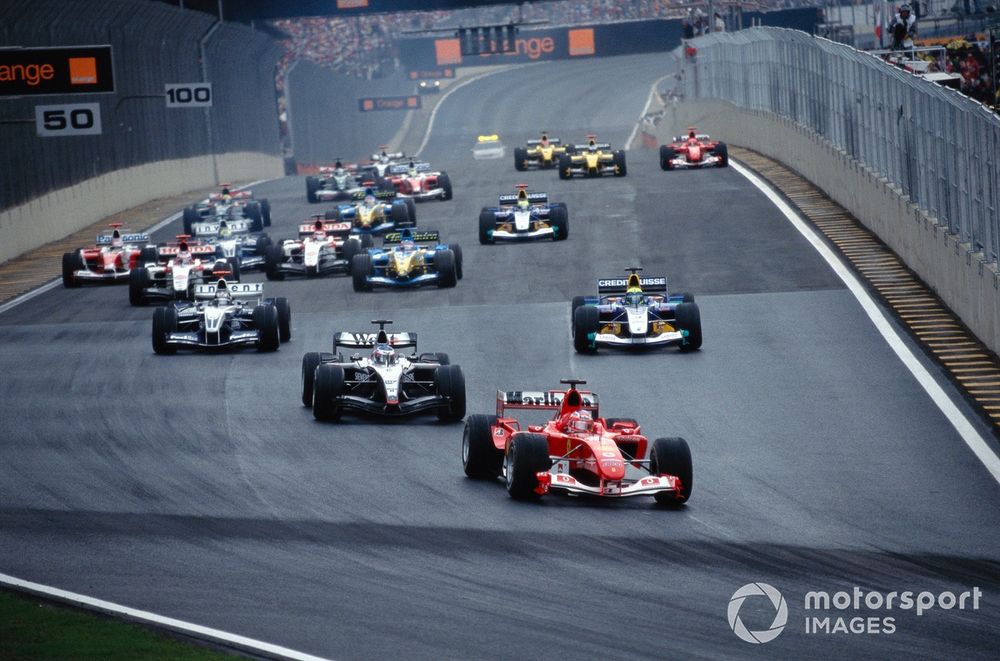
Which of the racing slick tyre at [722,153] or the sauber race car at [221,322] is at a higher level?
the racing slick tyre at [722,153]

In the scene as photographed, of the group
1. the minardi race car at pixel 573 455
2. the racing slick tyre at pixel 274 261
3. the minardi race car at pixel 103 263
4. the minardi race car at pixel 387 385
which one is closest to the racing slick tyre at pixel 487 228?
the racing slick tyre at pixel 274 261

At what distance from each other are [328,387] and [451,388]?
1488 millimetres

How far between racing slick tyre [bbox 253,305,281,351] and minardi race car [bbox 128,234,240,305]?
526 centimetres

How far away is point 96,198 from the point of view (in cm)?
5047

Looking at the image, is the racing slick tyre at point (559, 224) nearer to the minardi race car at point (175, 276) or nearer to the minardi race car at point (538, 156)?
the minardi race car at point (175, 276)

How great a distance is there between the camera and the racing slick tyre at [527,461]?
16219mm

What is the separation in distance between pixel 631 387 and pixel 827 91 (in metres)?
18.0

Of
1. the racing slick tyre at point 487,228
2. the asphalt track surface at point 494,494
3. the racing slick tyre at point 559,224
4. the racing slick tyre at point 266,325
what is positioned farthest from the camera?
the racing slick tyre at point 487,228

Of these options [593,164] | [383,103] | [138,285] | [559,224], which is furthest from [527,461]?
[383,103]

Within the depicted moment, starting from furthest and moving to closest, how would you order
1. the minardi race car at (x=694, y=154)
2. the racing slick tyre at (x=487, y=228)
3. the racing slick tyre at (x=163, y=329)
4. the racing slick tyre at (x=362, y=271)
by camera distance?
the minardi race car at (x=694, y=154) < the racing slick tyre at (x=487, y=228) < the racing slick tyre at (x=362, y=271) < the racing slick tyre at (x=163, y=329)

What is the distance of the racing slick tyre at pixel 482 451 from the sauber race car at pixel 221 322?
9204 millimetres

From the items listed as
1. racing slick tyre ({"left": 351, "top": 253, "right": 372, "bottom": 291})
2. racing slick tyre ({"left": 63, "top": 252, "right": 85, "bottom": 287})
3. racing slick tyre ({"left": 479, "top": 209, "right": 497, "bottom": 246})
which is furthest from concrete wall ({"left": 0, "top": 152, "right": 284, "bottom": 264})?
racing slick tyre ({"left": 351, "top": 253, "right": 372, "bottom": 291})

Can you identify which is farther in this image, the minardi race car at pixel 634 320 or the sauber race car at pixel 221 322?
the sauber race car at pixel 221 322

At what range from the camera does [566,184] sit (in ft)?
160
